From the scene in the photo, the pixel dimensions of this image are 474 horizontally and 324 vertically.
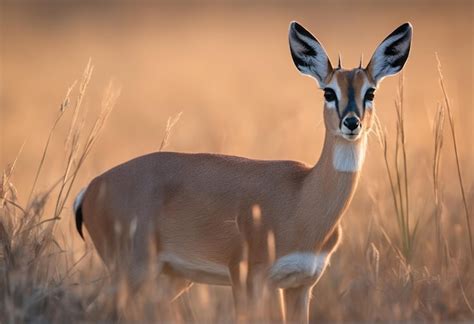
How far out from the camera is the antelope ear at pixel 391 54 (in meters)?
8.78

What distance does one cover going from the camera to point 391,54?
8922mm

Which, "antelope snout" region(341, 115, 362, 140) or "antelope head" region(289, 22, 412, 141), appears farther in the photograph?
"antelope head" region(289, 22, 412, 141)

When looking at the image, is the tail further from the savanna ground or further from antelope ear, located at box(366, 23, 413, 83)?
antelope ear, located at box(366, 23, 413, 83)

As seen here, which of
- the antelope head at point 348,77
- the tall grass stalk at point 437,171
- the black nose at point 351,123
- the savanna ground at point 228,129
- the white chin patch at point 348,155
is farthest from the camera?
the tall grass stalk at point 437,171

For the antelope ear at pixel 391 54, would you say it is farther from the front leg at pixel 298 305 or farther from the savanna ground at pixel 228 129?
the front leg at pixel 298 305

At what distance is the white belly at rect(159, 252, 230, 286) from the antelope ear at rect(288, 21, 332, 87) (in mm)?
1571

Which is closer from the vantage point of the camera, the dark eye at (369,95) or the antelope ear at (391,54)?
the dark eye at (369,95)

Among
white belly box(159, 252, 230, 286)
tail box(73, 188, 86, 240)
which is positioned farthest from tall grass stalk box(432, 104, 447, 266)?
tail box(73, 188, 86, 240)

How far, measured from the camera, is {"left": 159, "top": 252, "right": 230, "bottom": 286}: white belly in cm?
863

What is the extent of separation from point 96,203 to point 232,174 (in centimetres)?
104

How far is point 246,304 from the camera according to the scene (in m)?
8.24

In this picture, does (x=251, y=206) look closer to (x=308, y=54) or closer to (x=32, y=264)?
(x=308, y=54)

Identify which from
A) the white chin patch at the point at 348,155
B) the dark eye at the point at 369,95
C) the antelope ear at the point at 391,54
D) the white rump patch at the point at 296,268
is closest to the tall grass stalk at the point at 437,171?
the antelope ear at the point at 391,54

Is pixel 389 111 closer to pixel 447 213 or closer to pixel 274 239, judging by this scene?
pixel 447 213
